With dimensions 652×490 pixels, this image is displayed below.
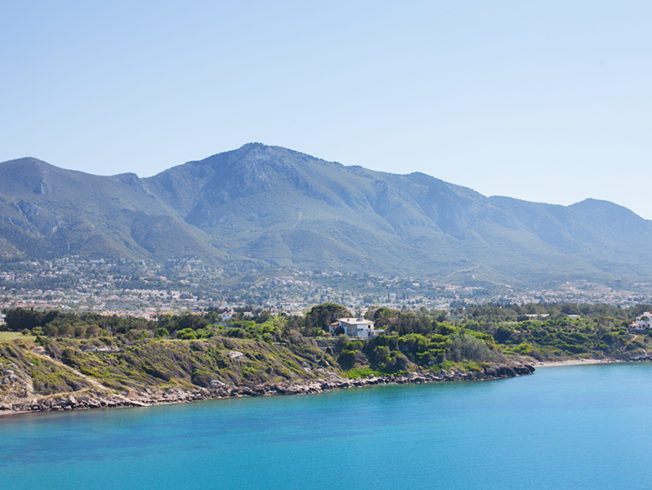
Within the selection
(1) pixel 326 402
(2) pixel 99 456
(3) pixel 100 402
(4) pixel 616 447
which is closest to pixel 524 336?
(1) pixel 326 402

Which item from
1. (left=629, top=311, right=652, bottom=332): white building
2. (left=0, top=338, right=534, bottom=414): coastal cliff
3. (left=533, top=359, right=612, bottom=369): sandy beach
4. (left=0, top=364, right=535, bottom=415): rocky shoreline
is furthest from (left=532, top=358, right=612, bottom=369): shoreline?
(left=0, top=338, right=534, bottom=414): coastal cliff

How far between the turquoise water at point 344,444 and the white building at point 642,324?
40.9 metres

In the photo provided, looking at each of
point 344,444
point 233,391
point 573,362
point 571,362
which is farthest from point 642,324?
point 344,444

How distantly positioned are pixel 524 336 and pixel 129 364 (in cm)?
5616

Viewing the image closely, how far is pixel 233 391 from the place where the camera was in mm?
65938

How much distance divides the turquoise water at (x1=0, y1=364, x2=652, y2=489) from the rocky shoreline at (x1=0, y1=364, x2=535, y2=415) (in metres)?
1.92

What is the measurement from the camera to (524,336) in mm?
101062

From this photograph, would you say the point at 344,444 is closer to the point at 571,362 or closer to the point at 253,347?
the point at 253,347

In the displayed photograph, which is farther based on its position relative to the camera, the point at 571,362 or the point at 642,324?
the point at 642,324

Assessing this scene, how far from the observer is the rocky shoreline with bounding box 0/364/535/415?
185ft

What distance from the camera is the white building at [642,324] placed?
106m

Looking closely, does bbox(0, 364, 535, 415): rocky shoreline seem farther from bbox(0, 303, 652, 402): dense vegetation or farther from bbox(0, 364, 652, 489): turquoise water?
bbox(0, 364, 652, 489): turquoise water

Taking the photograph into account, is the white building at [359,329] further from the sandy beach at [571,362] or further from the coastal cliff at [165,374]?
the sandy beach at [571,362]

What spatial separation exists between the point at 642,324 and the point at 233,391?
66.5 metres
